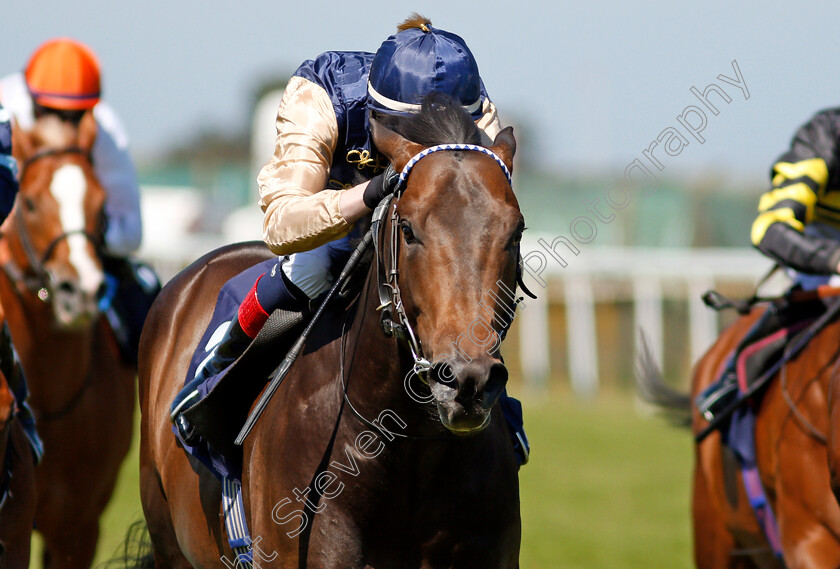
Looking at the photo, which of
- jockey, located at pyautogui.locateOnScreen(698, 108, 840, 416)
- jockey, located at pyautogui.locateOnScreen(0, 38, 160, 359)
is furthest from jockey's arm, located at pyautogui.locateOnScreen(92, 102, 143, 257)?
jockey, located at pyautogui.locateOnScreen(698, 108, 840, 416)

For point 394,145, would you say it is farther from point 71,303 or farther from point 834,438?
point 71,303

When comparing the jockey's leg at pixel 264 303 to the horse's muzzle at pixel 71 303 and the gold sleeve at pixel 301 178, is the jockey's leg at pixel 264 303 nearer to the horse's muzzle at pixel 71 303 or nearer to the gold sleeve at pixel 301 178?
the gold sleeve at pixel 301 178

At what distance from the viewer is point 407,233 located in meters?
2.90

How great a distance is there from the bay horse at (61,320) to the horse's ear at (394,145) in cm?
306

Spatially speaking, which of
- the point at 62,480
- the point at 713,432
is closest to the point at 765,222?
the point at 713,432

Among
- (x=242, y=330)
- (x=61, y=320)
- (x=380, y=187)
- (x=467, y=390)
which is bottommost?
(x=61, y=320)

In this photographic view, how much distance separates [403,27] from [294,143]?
20.9 inches

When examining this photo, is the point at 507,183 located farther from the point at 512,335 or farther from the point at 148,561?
the point at 512,335

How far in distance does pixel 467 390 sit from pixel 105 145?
418 cm

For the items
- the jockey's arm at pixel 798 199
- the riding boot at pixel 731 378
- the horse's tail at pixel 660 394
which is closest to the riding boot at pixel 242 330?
the jockey's arm at pixel 798 199

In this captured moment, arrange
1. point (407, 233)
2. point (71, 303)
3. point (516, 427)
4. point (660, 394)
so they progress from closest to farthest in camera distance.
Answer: point (407, 233) → point (516, 427) → point (71, 303) → point (660, 394)

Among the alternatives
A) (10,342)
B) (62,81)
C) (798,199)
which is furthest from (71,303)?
(798,199)

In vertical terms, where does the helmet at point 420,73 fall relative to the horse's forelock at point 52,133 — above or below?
above

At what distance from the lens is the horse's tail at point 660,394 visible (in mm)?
6598
